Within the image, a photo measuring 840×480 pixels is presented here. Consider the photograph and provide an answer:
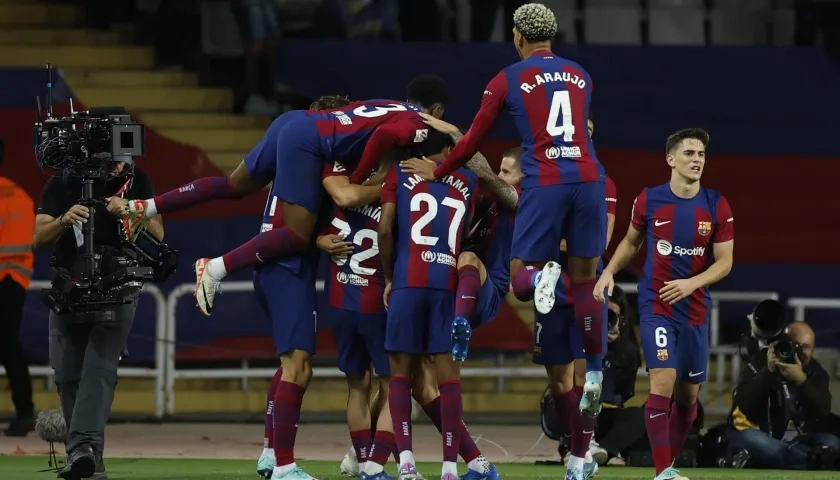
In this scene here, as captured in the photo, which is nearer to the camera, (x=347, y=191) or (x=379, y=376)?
(x=347, y=191)

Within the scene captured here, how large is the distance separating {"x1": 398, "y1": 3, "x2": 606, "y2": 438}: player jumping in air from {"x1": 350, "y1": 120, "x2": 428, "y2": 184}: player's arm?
29 centimetres

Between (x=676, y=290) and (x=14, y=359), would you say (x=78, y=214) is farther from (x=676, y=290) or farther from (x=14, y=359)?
(x=14, y=359)

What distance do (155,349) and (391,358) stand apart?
18.9 ft

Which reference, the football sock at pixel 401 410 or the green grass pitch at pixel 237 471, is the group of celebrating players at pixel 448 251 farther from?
the green grass pitch at pixel 237 471

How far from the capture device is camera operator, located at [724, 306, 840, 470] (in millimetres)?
11969

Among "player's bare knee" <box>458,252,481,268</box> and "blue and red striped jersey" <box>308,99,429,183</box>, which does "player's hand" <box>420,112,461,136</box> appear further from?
"player's bare knee" <box>458,252,481,268</box>

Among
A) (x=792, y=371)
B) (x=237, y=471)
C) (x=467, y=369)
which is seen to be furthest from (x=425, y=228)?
(x=467, y=369)

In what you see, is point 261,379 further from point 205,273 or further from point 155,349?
point 205,273

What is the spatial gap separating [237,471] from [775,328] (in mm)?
3629

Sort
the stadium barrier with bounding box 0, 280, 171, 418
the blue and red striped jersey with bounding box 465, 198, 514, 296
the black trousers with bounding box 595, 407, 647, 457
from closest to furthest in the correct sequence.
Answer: the blue and red striped jersey with bounding box 465, 198, 514, 296, the black trousers with bounding box 595, 407, 647, 457, the stadium barrier with bounding box 0, 280, 171, 418

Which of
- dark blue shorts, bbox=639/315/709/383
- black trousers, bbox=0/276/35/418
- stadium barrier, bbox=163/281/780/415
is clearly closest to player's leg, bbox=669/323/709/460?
dark blue shorts, bbox=639/315/709/383

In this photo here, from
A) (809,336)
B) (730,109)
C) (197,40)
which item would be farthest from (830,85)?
(197,40)

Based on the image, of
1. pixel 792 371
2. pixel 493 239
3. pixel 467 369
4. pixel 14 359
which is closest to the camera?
pixel 493 239

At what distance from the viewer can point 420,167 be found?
32.1ft
